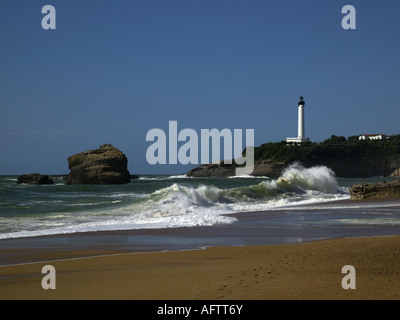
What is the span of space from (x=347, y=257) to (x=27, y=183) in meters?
66.9

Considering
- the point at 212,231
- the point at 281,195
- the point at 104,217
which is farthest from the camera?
the point at 281,195

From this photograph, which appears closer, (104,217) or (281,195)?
(104,217)

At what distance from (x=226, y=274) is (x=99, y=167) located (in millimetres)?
60528

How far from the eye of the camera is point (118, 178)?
65875mm

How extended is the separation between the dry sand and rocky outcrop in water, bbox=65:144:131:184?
56.5 m

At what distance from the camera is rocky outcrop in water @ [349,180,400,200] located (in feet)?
86.2

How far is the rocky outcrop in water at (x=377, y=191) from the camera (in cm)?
2627

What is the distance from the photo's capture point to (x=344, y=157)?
122125 millimetres

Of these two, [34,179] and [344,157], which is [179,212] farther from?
[344,157]

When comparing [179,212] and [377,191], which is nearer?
[179,212]

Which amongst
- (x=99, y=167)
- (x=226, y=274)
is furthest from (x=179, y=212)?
(x=99, y=167)

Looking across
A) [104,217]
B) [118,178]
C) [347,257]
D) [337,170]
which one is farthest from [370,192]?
[337,170]

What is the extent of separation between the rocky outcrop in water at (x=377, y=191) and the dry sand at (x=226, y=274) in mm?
17336

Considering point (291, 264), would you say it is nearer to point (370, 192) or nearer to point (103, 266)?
point (103, 266)
